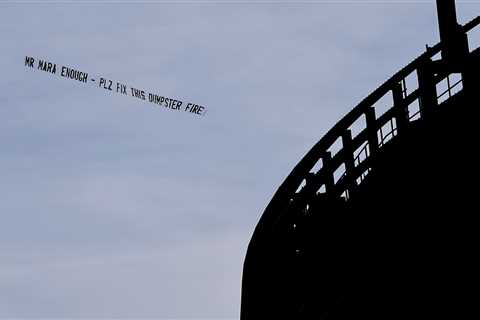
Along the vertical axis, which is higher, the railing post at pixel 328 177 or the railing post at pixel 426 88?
the railing post at pixel 426 88

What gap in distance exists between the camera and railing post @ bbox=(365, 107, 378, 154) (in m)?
11.7

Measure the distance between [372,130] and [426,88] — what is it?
2.81ft

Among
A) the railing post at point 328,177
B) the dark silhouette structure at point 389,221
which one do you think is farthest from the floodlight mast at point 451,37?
the railing post at point 328,177

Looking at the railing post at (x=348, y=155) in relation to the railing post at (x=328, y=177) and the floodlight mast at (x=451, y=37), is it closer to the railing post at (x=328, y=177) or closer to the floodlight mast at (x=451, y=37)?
the railing post at (x=328, y=177)

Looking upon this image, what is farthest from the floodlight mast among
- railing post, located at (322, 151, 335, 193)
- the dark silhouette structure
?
railing post, located at (322, 151, 335, 193)

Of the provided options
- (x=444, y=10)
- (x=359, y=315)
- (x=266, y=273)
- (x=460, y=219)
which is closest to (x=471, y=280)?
(x=460, y=219)

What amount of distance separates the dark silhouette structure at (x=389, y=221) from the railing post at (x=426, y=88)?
0.05 ft

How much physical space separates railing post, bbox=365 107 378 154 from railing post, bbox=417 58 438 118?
625 mm

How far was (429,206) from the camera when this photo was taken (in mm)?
11289

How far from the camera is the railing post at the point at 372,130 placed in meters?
11.7

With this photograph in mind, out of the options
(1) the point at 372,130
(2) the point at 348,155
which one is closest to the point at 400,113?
(1) the point at 372,130

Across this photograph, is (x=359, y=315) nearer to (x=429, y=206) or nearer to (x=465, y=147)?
(x=429, y=206)

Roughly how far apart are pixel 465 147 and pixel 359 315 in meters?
2.40

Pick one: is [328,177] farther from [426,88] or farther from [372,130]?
[426,88]
